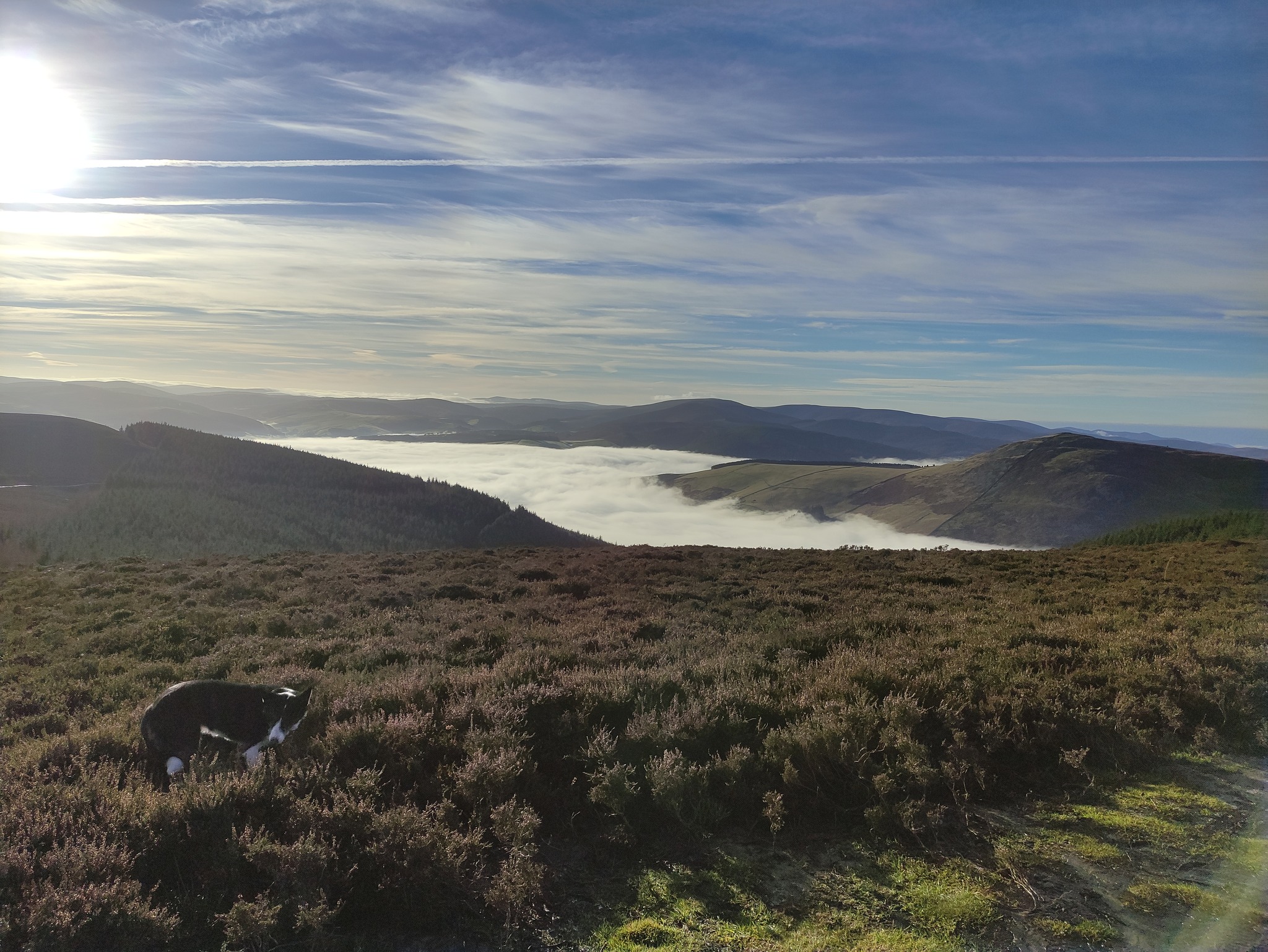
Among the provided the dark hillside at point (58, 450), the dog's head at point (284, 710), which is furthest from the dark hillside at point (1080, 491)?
the dark hillside at point (58, 450)

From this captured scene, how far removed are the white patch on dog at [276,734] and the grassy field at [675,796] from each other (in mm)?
209

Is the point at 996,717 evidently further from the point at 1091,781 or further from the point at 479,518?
the point at 479,518

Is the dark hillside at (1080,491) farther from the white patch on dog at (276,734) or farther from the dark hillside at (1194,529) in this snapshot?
the white patch on dog at (276,734)

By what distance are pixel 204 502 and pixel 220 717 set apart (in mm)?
64812

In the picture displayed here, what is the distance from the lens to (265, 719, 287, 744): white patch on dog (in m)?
5.37

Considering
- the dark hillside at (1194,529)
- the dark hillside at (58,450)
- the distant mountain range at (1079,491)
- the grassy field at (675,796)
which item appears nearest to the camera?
the grassy field at (675,796)

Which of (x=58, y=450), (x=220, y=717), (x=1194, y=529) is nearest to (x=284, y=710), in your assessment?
(x=220, y=717)

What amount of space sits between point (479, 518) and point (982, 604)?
92527 mm

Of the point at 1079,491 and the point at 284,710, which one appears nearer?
the point at 284,710

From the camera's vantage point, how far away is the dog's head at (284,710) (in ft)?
18.1

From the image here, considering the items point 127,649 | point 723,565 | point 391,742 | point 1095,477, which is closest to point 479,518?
point 723,565

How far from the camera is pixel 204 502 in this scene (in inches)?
2335

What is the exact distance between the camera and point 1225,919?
3.63 meters

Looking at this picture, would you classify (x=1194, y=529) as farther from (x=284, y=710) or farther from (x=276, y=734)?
(x=276, y=734)
